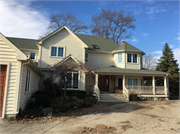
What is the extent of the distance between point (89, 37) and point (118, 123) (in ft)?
58.3

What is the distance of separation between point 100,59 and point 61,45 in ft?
19.7

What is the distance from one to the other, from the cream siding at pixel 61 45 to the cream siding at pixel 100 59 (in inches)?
101

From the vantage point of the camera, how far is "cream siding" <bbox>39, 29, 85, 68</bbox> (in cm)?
1623

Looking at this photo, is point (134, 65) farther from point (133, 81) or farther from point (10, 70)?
point (10, 70)

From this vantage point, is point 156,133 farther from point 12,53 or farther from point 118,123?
point 12,53

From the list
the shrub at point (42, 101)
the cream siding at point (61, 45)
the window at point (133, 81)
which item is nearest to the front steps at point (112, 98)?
the window at point (133, 81)

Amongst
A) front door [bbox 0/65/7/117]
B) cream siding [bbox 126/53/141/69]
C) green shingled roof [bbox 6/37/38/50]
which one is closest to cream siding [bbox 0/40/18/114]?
front door [bbox 0/65/7/117]

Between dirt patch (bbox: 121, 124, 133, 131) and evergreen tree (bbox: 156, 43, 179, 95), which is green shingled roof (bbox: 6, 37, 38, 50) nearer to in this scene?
dirt patch (bbox: 121, 124, 133, 131)

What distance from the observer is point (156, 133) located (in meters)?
6.07

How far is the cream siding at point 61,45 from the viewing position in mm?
16234

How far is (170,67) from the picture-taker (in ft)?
89.0

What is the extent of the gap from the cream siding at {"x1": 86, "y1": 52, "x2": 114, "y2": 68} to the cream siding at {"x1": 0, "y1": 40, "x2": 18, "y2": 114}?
12.5 m

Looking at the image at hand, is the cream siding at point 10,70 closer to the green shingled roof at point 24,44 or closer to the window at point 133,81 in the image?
the green shingled roof at point 24,44

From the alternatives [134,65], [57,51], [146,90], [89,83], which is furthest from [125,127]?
[134,65]
